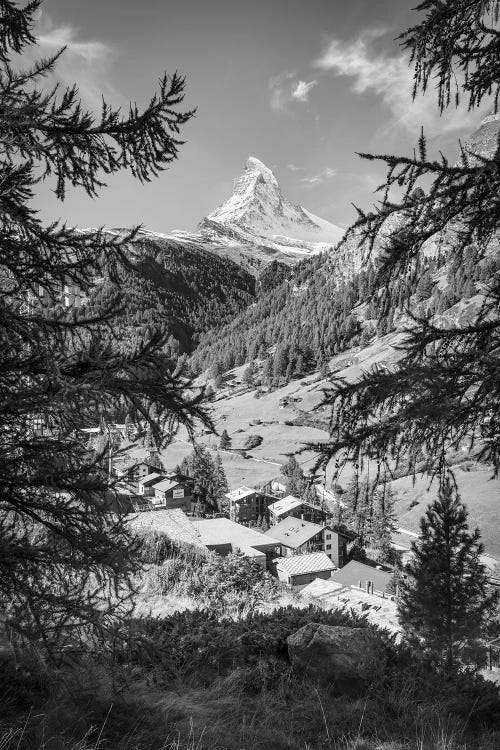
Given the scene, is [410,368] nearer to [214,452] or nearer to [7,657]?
[7,657]

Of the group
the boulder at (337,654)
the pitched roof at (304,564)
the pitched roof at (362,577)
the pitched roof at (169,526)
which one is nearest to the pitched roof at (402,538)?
the pitched roof at (362,577)

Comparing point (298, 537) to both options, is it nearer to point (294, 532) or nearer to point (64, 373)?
point (294, 532)

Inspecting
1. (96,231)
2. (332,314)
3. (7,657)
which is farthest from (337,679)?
(332,314)

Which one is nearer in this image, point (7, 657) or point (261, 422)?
point (7, 657)

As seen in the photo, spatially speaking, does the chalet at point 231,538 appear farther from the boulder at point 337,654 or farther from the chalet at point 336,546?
the boulder at point 337,654

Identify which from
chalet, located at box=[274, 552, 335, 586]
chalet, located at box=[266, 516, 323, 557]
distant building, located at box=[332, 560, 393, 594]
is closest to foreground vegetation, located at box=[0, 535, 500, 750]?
chalet, located at box=[274, 552, 335, 586]

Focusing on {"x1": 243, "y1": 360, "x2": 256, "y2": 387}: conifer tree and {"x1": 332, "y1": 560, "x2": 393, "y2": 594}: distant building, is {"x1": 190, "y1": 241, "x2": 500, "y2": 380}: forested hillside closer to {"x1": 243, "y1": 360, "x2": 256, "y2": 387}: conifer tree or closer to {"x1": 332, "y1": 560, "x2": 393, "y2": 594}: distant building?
{"x1": 243, "y1": 360, "x2": 256, "y2": 387}: conifer tree
